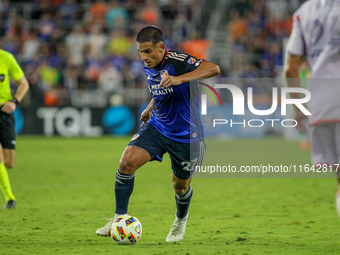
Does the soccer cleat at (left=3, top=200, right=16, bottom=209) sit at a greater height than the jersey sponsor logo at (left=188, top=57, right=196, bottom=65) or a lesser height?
lesser

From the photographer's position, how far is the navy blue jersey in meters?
6.18

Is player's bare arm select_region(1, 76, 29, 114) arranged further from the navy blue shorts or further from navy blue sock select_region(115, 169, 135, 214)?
navy blue sock select_region(115, 169, 135, 214)

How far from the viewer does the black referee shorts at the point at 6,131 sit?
28.8 ft

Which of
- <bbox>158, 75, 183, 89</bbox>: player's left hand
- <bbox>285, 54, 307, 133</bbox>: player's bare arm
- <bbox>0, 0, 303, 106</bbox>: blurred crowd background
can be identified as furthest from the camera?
<bbox>0, 0, 303, 106</bbox>: blurred crowd background

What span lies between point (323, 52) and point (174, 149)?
2303 millimetres

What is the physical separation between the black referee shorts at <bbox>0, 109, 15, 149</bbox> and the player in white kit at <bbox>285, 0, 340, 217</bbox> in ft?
18.1

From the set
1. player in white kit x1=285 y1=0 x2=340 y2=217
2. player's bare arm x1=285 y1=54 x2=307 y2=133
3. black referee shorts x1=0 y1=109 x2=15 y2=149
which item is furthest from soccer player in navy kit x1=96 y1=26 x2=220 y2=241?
black referee shorts x1=0 y1=109 x2=15 y2=149

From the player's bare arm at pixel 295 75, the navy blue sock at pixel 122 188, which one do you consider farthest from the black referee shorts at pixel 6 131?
the player's bare arm at pixel 295 75

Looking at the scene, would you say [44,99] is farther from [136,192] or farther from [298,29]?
[298,29]

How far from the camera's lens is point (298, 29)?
442 centimetres

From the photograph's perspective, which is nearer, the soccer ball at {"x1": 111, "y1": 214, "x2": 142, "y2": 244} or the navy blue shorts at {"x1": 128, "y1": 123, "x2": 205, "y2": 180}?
the soccer ball at {"x1": 111, "y1": 214, "x2": 142, "y2": 244}

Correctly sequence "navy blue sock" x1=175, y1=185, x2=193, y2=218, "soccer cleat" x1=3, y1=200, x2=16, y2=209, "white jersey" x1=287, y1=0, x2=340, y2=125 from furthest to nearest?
"soccer cleat" x1=3, y1=200, x2=16, y2=209
"navy blue sock" x1=175, y1=185, x2=193, y2=218
"white jersey" x1=287, y1=0, x2=340, y2=125

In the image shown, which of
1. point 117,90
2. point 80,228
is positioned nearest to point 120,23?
point 117,90

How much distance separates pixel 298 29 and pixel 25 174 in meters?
9.67
